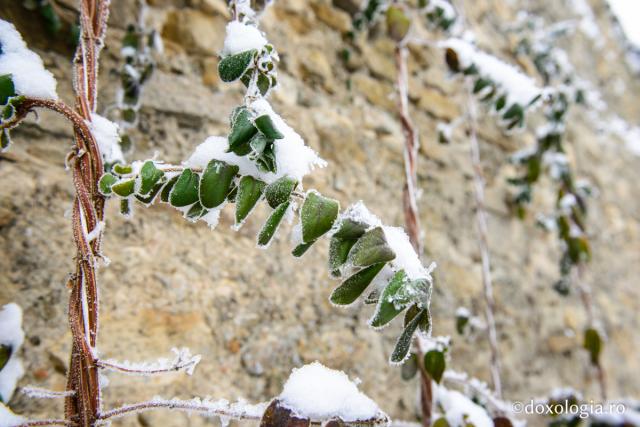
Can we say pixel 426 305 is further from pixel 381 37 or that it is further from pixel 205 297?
pixel 381 37

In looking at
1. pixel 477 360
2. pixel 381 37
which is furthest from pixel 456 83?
pixel 477 360

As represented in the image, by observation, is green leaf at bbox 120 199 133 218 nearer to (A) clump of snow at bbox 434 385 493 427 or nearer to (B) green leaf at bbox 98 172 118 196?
(B) green leaf at bbox 98 172 118 196

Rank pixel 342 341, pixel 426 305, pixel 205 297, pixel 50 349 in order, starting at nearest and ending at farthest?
pixel 426 305, pixel 50 349, pixel 205 297, pixel 342 341

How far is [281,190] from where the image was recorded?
475mm

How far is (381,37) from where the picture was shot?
1487mm

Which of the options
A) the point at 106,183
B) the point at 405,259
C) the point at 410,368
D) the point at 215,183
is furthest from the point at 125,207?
the point at 410,368

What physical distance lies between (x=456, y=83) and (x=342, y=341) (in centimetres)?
119

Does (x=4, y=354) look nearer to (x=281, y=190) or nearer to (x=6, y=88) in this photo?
(x=6, y=88)

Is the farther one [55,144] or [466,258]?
[466,258]

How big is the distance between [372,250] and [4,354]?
1.89 ft

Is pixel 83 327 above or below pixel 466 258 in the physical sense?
above

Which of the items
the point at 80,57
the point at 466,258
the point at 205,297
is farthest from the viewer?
the point at 466,258

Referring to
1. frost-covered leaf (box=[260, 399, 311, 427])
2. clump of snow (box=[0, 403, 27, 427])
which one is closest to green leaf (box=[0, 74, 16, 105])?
clump of snow (box=[0, 403, 27, 427])

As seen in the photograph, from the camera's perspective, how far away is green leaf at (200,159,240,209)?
480 millimetres
